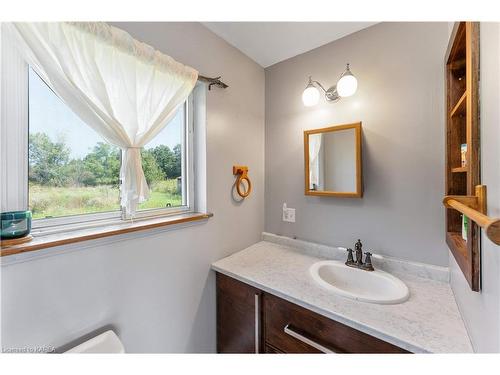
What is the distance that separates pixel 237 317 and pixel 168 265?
20.0 inches

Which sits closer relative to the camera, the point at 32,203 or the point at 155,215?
the point at 32,203

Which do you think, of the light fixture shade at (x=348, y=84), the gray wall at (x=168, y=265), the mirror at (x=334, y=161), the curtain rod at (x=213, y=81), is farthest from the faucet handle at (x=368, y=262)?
the curtain rod at (x=213, y=81)

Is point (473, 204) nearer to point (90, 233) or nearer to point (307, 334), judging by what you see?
point (307, 334)

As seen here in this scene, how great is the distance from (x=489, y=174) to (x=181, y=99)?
1.19 meters

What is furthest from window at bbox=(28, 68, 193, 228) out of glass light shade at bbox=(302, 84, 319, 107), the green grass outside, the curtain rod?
glass light shade at bbox=(302, 84, 319, 107)

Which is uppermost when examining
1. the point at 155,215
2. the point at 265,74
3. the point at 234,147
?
the point at 265,74

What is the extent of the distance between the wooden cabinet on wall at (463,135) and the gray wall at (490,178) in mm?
21

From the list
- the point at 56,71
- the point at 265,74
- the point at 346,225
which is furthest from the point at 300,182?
the point at 56,71

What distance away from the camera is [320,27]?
4.04ft

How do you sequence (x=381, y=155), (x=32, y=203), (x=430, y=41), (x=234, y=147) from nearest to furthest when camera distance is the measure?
(x=32, y=203) < (x=430, y=41) < (x=381, y=155) < (x=234, y=147)

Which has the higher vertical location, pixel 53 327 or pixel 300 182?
pixel 300 182

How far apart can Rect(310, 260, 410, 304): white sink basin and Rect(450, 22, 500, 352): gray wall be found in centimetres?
35

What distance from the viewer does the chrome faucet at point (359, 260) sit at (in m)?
1.16
